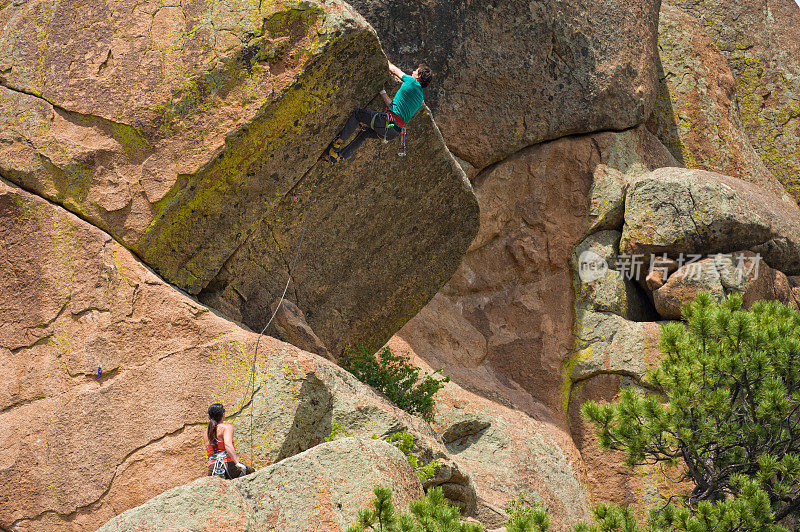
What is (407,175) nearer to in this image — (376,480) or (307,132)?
(307,132)

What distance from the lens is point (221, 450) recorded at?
7680 mm

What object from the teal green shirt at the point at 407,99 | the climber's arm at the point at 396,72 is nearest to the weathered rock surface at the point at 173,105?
the climber's arm at the point at 396,72

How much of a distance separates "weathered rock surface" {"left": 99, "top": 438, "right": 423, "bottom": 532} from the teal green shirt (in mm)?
3892

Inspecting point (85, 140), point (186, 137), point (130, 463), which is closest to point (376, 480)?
point (130, 463)

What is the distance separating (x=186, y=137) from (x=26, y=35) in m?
2.10

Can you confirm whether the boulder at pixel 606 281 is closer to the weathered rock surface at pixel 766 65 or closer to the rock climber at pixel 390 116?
the weathered rock surface at pixel 766 65

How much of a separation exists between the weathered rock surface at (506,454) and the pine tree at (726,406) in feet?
12.3

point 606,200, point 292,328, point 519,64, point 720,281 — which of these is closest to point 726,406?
point 292,328

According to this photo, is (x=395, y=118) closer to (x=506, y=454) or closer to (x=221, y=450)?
(x=221, y=450)

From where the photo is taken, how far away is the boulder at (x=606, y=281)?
15.3 metres

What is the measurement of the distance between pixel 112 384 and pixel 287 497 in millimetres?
2451

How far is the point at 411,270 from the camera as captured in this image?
11508 millimetres

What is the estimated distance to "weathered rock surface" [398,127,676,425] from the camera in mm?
15531

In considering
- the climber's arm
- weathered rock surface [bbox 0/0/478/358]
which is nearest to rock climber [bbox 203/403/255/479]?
weathered rock surface [bbox 0/0/478/358]
